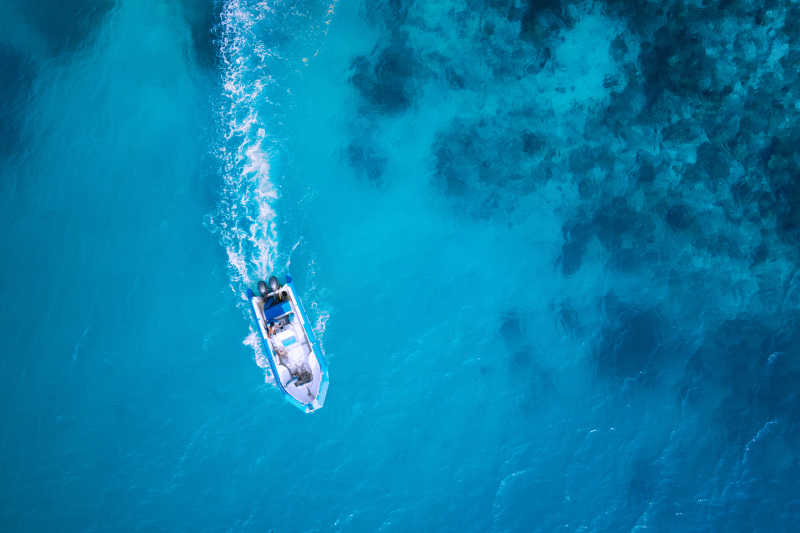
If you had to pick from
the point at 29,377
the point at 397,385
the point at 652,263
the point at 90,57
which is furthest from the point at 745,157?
the point at 29,377

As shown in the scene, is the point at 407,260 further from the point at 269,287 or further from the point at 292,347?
the point at 292,347

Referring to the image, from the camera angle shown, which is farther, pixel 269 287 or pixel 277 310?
pixel 269 287

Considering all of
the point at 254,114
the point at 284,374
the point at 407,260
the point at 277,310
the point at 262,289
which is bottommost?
the point at 284,374

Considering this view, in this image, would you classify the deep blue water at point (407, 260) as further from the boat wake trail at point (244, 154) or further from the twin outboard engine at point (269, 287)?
the twin outboard engine at point (269, 287)

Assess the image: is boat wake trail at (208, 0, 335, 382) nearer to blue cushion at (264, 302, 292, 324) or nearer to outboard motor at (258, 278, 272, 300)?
outboard motor at (258, 278, 272, 300)

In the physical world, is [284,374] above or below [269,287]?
below

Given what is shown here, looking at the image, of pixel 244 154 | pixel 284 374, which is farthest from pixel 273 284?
pixel 244 154

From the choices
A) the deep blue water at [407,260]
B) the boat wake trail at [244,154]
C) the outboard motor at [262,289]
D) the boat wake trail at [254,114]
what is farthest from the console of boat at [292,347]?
the boat wake trail at [244,154]

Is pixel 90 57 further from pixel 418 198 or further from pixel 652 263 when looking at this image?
pixel 652 263
